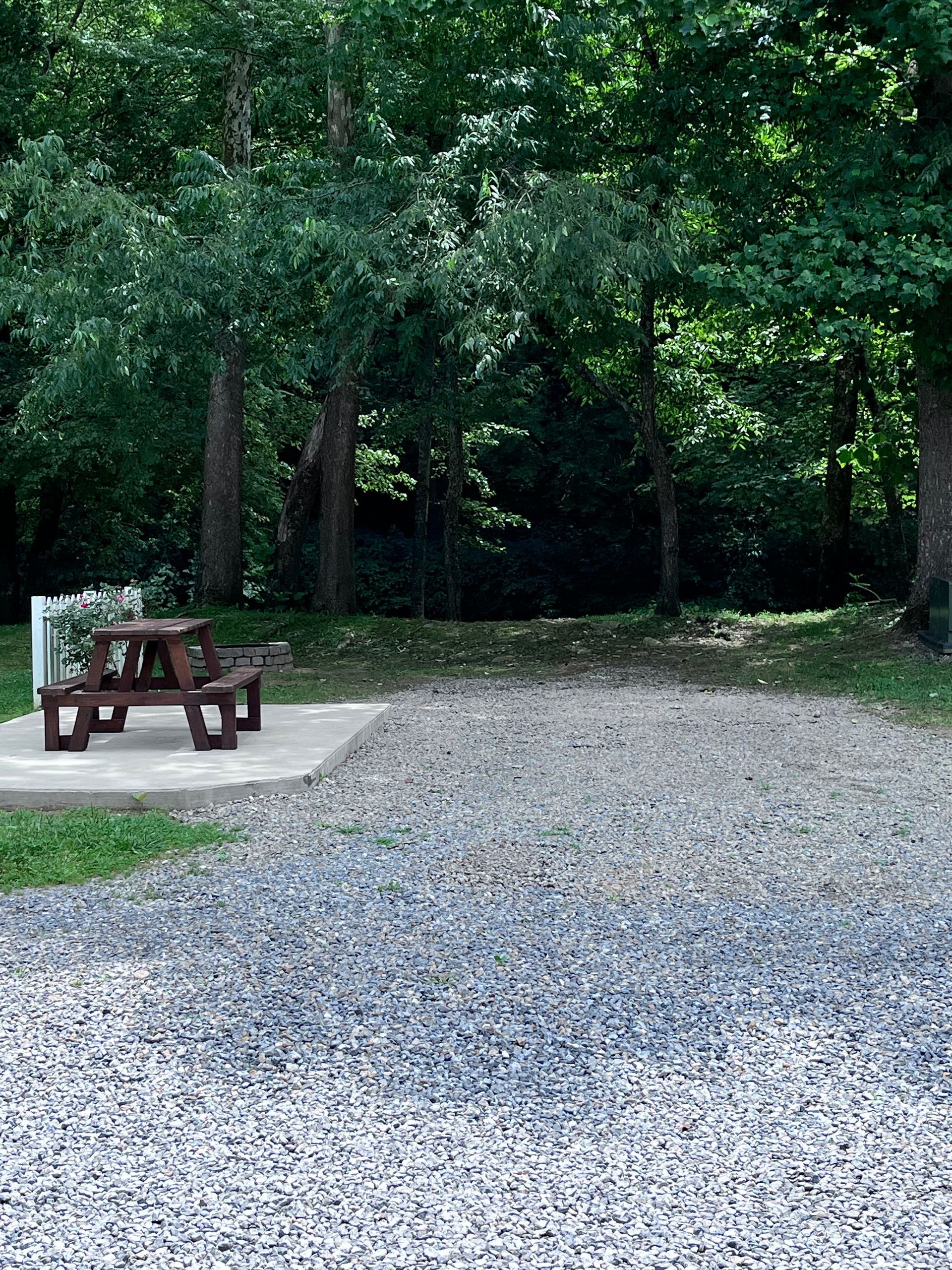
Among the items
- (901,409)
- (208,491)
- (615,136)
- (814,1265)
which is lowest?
(814,1265)

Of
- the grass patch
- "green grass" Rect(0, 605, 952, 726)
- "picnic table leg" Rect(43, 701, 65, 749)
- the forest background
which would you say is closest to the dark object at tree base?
"green grass" Rect(0, 605, 952, 726)

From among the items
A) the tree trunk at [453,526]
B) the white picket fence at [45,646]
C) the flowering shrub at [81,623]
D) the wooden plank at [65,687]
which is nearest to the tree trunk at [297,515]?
the tree trunk at [453,526]

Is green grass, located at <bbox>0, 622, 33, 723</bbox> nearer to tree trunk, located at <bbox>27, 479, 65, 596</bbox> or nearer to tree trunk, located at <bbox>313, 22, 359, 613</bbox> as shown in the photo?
tree trunk, located at <bbox>27, 479, 65, 596</bbox>

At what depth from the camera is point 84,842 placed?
5445 millimetres

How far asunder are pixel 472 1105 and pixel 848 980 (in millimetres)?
1459

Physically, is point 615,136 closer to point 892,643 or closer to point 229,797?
point 892,643

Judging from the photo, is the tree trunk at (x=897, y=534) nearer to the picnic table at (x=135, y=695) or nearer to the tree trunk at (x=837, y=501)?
the tree trunk at (x=837, y=501)

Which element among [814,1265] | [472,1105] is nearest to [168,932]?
[472,1105]

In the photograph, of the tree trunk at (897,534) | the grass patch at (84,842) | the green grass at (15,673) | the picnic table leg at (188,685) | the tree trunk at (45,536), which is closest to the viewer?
the grass patch at (84,842)

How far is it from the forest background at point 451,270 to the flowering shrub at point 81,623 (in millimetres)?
2267

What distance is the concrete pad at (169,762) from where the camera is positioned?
20.3 feet

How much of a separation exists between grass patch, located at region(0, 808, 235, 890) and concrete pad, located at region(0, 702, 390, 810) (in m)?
0.18

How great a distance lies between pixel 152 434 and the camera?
1700cm

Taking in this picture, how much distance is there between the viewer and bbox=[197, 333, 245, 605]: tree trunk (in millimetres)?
17219
